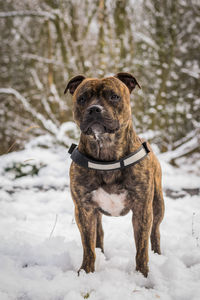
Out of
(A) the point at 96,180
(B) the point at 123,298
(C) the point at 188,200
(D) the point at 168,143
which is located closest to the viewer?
(B) the point at 123,298

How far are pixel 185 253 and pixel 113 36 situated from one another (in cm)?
651

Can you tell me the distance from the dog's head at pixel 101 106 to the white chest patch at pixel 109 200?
0.49 meters

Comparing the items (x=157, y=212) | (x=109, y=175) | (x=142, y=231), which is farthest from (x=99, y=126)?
(x=157, y=212)

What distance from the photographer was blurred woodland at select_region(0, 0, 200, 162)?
281 inches

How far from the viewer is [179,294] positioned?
1820 mm

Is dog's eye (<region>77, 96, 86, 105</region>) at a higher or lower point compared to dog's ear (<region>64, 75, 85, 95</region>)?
lower

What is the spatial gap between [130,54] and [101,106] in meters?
6.22

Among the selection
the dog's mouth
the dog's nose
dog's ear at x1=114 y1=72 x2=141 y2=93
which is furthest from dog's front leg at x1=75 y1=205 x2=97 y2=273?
dog's ear at x1=114 y1=72 x2=141 y2=93

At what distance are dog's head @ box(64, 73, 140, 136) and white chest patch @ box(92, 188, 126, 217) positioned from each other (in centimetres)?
49

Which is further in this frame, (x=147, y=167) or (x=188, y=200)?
(x=188, y=200)

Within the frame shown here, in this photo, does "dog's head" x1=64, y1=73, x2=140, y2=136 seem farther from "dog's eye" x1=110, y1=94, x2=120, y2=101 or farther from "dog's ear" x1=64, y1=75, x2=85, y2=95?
"dog's ear" x1=64, y1=75, x2=85, y2=95

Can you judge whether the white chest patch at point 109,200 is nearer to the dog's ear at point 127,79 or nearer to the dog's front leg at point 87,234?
the dog's front leg at point 87,234

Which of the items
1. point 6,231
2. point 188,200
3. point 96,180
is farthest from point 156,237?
point 188,200

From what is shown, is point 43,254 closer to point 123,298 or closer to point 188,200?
point 123,298
